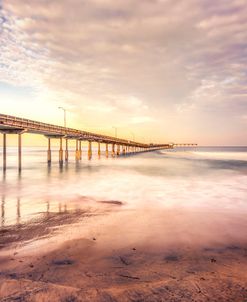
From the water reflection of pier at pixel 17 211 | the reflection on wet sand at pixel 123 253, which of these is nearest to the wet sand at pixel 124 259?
the reflection on wet sand at pixel 123 253

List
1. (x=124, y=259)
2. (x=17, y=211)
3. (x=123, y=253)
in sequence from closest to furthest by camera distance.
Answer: (x=124, y=259) < (x=123, y=253) < (x=17, y=211)

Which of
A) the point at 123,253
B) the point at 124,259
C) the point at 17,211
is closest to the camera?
the point at 124,259

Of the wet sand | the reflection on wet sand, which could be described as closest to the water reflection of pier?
the reflection on wet sand

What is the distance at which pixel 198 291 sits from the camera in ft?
14.4

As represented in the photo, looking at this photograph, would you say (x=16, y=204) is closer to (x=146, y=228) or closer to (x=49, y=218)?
(x=49, y=218)

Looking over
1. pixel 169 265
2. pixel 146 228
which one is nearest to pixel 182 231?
pixel 146 228

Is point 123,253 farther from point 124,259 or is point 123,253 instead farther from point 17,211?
point 17,211

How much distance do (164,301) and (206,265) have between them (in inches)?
82.9

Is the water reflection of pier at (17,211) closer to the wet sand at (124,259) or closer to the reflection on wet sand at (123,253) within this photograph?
the reflection on wet sand at (123,253)

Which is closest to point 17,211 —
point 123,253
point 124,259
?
point 123,253

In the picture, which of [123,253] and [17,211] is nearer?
[123,253]

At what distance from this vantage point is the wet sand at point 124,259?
14.2 feet

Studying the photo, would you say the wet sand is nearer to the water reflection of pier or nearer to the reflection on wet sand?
the reflection on wet sand

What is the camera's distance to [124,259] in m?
5.96
